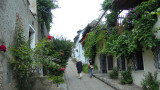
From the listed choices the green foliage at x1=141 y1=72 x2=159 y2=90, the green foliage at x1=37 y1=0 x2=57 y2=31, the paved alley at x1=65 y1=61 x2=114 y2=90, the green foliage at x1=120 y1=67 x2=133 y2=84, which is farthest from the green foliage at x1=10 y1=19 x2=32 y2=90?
the green foliage at x1=120 y1=67 x2=133 y2=84

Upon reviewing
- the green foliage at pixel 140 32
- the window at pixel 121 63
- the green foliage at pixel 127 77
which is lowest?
the green foliage at pixel 127 77

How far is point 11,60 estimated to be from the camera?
420 cm

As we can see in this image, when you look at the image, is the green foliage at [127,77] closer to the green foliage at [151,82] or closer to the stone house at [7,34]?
the green foliage at [151,82]

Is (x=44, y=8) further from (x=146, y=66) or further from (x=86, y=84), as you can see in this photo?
(x=146, y=66)

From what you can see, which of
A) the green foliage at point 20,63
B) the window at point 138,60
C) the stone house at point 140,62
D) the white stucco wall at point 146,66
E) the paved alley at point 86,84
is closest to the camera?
the green foliage at point 20,63

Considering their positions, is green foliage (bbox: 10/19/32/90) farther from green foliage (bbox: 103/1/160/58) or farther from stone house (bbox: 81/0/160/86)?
stone house (bbox: 81/0/160/86)

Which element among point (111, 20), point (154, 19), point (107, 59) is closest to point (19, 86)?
point (154, 19)

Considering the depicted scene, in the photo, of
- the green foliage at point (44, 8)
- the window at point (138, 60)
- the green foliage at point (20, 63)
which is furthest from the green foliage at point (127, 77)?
the green foliage at point (44, 8)

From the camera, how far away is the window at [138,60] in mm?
7445

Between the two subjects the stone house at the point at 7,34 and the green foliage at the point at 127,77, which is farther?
the green foliage at the point at 127,77

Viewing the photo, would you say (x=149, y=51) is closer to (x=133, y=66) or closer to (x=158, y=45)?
(x=158, y=45)

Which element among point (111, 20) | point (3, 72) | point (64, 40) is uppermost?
point (111, 20)

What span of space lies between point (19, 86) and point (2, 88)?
1.17 metres

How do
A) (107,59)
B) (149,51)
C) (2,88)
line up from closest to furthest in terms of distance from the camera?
(2,88) → (149,51) → (107,59)
